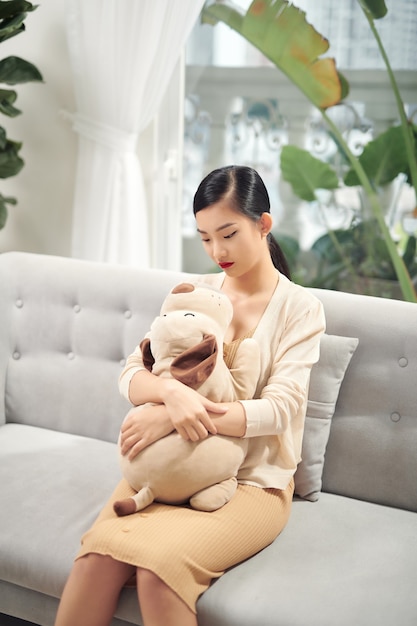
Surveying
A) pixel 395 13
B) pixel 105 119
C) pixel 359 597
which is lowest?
pixel 359 597

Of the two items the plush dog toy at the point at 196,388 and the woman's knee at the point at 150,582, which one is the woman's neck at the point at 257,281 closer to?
the plush dog toy at the point at 196,388

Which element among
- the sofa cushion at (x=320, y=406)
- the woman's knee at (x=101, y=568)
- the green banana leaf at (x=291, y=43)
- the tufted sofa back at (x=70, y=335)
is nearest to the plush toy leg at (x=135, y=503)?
the woman's knee at (x=101, y=568)

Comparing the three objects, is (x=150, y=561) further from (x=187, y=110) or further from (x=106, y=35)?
(x=187, y=110)

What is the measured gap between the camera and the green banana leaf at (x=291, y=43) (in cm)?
268

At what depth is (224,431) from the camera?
1.58 meters

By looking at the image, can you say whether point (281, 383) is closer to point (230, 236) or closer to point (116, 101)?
point (230, 236)

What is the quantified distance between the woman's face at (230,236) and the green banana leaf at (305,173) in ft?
4.69

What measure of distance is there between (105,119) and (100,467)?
1.44m

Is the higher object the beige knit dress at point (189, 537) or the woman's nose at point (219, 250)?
the woman's nose at point (219, 250)

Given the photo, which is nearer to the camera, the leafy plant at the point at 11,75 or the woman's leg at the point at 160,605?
the woman's leg at the point at 160,605

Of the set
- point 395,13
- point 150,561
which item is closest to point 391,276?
point 395,13

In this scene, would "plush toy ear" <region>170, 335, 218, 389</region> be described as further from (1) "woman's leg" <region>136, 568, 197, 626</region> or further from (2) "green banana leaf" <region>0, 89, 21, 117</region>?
(2) "green banana leaf" <region>0, 89, 21, 117</region>

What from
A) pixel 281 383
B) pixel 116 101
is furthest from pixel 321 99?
pixel 281 383

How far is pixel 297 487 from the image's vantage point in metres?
1.84
